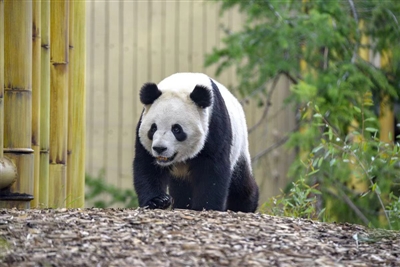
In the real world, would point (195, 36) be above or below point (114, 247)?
above

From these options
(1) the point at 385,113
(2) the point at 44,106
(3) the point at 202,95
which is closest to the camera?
(3) the point at 202,95

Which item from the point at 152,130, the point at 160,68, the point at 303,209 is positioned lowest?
the point at 303,209

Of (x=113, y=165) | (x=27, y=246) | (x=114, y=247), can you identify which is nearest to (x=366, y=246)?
(x=114, y=247)

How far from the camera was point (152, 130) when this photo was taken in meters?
4.85

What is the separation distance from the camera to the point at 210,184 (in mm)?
4824

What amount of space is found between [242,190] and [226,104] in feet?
2.09

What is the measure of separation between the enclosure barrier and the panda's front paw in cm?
60

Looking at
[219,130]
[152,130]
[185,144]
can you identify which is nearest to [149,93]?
[152,130]

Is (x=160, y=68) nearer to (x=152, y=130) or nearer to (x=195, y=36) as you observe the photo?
(x=195, y=36)

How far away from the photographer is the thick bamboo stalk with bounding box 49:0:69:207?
5.09 metres

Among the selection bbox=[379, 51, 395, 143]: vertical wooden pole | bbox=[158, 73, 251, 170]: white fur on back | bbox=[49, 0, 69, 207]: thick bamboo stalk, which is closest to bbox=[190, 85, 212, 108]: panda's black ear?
bbox=[158, 73, 251, 170]: white fur on back

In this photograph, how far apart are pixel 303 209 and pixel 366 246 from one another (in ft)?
5.51

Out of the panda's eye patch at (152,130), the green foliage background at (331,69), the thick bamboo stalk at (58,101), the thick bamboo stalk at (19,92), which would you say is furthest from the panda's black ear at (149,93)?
the green foliage background at (331,69)

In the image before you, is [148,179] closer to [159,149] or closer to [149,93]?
[159,149]
